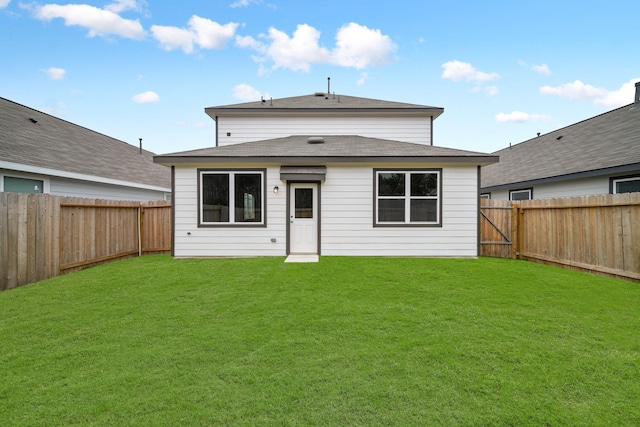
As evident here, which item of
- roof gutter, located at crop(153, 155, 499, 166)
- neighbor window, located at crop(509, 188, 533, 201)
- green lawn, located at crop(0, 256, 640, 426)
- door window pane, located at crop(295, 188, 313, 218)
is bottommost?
green lawn, located at crop(0, 256, 640, 426)

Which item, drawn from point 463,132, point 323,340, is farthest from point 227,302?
point 463,132

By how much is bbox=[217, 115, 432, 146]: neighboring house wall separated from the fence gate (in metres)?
4.12

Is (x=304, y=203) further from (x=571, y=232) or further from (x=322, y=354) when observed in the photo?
(x=571, y=232)

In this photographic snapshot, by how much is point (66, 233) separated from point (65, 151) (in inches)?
244

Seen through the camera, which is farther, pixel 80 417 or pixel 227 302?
pixel 227 302

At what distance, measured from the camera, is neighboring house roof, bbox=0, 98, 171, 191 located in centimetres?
932

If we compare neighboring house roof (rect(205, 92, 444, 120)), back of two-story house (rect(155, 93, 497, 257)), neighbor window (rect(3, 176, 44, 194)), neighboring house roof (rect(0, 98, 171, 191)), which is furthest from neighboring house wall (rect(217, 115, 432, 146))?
neighbor window (rect(3, 176, 44, 194))

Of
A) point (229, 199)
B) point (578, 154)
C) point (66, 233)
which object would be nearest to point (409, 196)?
point (229, 199)

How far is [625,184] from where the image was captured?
8750 mm

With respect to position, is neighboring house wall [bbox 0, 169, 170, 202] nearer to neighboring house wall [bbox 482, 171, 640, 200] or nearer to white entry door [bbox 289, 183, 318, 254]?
white entry door [bbox 289, 183, 318, 254]

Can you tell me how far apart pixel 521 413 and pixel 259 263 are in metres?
6.30

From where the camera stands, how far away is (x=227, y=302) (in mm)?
4895

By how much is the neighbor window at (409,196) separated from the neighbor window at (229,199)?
3.49m

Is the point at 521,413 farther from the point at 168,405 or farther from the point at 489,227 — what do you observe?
the point at 489,227
